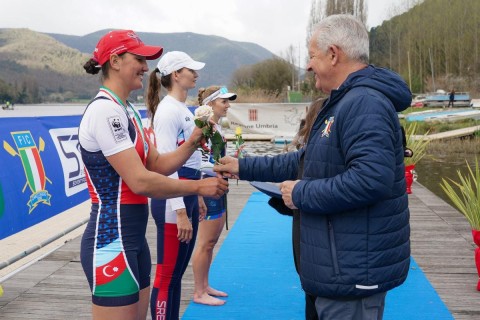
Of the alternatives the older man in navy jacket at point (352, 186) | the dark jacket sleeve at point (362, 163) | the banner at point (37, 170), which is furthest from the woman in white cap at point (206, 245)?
the dark jacket sleeve at point (362, 163)

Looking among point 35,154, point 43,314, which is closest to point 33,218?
point 35,154

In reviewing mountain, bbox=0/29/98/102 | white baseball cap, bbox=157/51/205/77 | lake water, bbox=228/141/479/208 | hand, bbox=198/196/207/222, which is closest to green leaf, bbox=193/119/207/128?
white baseball cap, bbox=157/51/205/77

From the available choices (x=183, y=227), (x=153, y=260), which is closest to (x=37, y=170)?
(x=153, y=260)

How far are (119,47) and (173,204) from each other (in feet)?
4.02

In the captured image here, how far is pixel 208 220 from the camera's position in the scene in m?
4.14

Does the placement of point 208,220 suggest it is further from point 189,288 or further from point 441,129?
point 441,129

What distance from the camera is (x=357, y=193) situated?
1.88m

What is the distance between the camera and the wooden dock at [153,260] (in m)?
4.12

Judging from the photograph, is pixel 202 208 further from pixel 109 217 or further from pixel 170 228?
pixel 109 217

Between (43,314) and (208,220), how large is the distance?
5.06ft

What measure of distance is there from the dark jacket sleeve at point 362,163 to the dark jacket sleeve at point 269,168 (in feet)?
2.18

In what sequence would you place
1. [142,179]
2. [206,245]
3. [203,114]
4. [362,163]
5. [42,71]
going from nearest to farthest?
[362,163]
[142,179]
[203,114]
[206,245]
[42,71]

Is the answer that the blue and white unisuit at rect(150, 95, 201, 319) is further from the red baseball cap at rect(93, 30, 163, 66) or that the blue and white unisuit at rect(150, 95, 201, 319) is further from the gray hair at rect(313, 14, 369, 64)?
the gray hair at rect(313, 14, 369, 64)

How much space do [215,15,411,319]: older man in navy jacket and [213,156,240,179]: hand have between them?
1.62 ft
